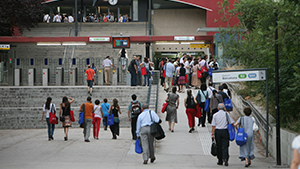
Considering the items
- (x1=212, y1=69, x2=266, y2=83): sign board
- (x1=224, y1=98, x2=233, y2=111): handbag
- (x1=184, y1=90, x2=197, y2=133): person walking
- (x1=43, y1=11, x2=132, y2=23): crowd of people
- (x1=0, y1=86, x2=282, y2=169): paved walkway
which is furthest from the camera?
(x1=43, y1=11, x2=132, y2=23): crowd of people

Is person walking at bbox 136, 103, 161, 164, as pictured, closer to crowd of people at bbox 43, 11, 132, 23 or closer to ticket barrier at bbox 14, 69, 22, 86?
ticket barrier at bbox 14, 69, 22, 86

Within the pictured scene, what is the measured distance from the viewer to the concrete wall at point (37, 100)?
17.9 meters

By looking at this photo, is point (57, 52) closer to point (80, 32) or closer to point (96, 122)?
point (80, 32)

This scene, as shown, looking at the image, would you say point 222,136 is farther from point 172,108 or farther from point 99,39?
point 99,39

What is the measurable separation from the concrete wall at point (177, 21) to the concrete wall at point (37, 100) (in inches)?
804

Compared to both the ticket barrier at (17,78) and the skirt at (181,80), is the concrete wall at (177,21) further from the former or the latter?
the skirt at (181,80)

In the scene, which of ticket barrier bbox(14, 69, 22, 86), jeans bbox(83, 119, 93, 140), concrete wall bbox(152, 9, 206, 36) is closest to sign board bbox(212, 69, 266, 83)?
jeans bbox(83, 119, 93, 140)

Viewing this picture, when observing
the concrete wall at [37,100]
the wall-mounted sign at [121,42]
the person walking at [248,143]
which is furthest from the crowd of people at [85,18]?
the person walking at [248,143]

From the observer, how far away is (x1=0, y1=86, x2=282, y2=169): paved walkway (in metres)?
8.46

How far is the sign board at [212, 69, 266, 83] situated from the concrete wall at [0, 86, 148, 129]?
9.00m

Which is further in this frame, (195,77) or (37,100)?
(195,77)

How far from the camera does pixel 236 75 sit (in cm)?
923

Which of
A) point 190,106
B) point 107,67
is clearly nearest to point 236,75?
point 190,106

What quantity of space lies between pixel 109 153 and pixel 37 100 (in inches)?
437
